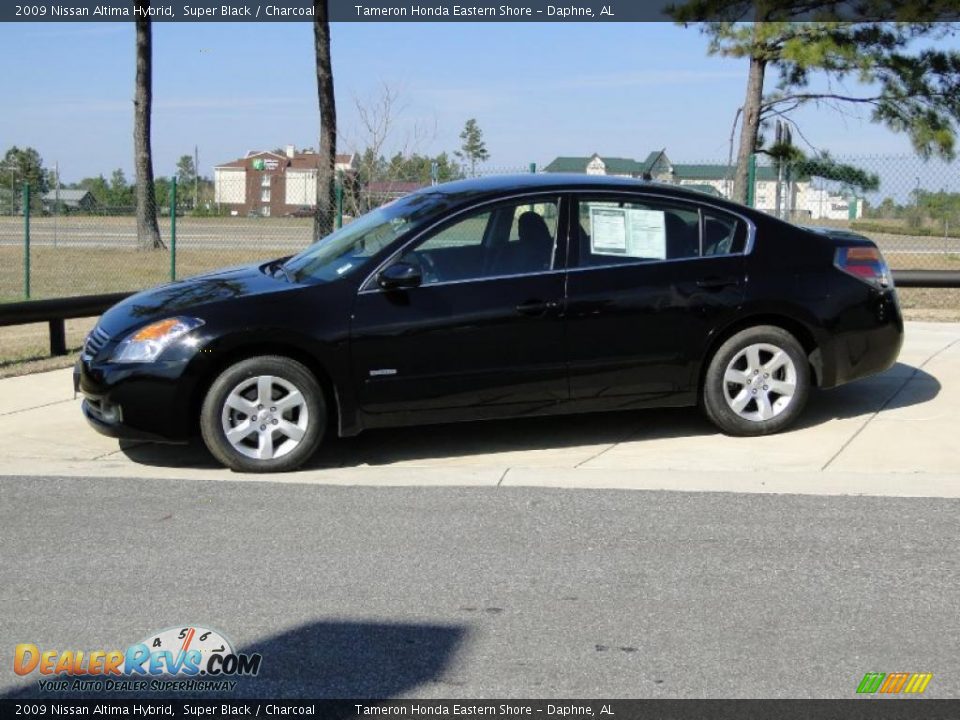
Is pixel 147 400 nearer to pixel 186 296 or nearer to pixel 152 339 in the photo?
pixel 152 339

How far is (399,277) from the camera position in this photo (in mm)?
6715

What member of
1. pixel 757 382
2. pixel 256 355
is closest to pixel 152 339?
pixel 256 355

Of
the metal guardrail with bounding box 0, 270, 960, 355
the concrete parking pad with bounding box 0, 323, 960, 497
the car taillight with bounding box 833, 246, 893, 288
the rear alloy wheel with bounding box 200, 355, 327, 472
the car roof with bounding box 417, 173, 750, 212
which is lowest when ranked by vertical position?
the concrete parking pad with bounding box 0, 323, 960, 497

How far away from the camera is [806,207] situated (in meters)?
15.5

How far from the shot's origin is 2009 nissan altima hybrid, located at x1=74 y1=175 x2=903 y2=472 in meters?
6.61

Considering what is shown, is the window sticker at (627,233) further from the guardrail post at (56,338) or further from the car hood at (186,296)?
the guardrail post at (56,338)

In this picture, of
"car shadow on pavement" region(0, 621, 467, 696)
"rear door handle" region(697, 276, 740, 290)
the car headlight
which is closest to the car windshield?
the car headlight

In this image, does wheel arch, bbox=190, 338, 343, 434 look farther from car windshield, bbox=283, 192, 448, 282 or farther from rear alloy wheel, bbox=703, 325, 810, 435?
rear alloy wheel, bbox=703, 325, 810, 435

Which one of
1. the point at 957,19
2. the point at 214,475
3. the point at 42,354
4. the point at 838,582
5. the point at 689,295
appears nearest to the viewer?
the point at 838,582

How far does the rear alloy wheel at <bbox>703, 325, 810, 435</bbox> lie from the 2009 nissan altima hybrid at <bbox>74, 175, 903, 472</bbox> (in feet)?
0.04

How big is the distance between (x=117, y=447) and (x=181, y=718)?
156 inches

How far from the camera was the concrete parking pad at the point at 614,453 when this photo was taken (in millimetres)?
6559

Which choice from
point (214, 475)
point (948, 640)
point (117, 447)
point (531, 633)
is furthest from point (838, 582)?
point (117, 447)

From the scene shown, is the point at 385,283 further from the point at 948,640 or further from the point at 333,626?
the point at 948,640
